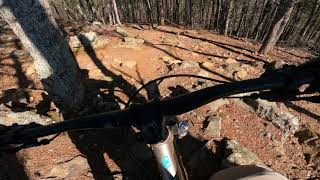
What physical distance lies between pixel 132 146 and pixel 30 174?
1293 mm

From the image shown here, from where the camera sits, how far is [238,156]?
4250mm

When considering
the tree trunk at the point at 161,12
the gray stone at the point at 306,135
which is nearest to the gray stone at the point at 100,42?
the gray stone at the point at 306,135

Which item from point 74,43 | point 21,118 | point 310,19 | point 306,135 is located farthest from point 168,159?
point 310,19

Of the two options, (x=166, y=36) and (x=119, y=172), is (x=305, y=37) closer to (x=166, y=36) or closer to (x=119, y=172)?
(x=166, y=36)

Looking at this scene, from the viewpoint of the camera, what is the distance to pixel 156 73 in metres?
6.26

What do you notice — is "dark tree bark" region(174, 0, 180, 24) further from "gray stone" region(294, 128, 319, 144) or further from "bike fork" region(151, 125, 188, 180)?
"bike fork" region(151, 125, 188, 180)

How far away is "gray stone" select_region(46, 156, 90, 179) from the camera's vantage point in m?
4.11

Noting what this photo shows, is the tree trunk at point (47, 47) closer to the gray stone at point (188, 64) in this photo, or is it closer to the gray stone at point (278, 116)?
the gray stone at point (188, 64)

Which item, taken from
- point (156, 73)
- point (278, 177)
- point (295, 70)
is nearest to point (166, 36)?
point (156, 73)

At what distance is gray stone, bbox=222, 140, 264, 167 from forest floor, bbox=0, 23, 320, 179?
0.18 metres

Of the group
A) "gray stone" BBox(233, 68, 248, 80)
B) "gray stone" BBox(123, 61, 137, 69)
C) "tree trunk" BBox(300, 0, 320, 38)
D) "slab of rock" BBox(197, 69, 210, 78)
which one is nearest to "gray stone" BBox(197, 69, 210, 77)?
"slab of rock" BBox(197, 69, 210, 78)

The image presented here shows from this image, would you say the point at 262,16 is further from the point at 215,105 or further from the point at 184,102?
the point at 184,102

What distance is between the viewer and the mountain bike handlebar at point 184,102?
1.59 metres

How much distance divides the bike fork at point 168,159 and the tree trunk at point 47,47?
272 cm
